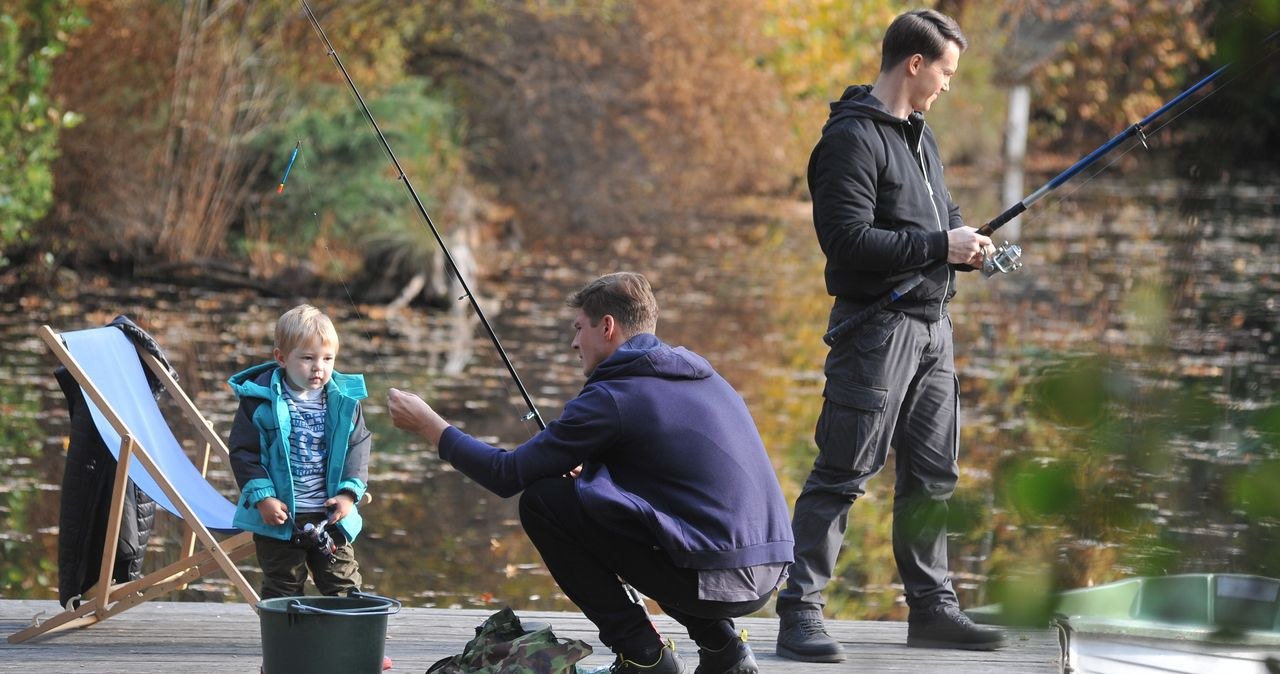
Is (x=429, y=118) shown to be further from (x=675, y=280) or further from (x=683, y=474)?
(x=683, y=474)

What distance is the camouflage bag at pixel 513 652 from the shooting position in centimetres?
323

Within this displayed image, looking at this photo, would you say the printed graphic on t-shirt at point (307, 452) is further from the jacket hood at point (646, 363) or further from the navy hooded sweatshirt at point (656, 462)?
the jacket hood at point (646, 363)

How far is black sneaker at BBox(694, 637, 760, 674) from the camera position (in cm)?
343

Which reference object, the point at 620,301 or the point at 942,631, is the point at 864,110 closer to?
the point at 620,301

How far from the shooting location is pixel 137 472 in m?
3.97

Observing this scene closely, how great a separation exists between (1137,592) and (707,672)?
2591 millimetres

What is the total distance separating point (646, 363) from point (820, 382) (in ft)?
A: 22.4

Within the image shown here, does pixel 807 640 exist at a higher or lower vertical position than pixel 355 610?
lower

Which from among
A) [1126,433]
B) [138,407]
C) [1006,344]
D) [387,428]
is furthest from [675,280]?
[1126,433]

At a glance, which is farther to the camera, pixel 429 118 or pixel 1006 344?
pixel 429 118

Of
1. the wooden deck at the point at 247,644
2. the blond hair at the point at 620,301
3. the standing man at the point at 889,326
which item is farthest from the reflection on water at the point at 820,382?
the blond hair at the point at 620,301

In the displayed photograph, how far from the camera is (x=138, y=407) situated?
13.5 ft

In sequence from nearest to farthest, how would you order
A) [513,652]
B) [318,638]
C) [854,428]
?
[318,638] → [513,652] → [854,428]

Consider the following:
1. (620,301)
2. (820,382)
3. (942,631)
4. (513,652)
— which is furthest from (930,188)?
(820,382)
